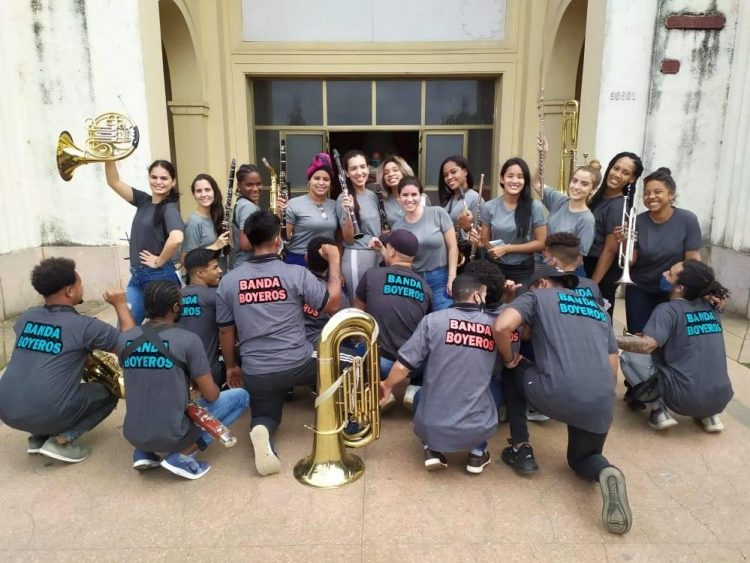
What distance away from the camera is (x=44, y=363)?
298cm

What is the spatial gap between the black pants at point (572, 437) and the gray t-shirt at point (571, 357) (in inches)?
3.8

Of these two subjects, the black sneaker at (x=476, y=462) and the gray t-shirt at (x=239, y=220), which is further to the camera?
the gray t-shirt at (x=239, y=220)

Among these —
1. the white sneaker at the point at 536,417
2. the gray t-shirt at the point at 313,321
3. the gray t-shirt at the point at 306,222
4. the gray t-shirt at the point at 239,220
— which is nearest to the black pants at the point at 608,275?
the white sneaker at the point at 536,417

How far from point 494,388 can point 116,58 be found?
578cm

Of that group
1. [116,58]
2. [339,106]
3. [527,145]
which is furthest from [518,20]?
[116,58]

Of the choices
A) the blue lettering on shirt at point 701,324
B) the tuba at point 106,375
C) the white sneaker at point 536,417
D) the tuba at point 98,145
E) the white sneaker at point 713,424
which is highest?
the tuba at point 98,145

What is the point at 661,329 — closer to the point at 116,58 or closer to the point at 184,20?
the point at 116,58

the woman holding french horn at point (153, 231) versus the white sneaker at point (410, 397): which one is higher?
the woman holding french horn at point (153, 231)

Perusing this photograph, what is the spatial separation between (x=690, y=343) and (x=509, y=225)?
5.07ft

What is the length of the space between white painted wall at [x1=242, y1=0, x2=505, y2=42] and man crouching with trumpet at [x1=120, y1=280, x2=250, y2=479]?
7505 millimetres

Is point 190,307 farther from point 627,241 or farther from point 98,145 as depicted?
point 627,241

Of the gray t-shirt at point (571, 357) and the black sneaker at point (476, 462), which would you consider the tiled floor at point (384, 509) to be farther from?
the gray t-shirt at point (571, 357)

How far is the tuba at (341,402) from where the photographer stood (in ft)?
9.34

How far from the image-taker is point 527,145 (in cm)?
929
